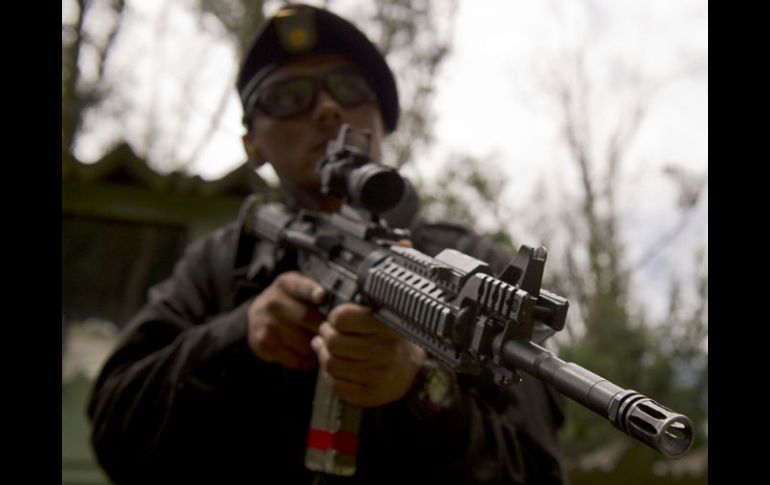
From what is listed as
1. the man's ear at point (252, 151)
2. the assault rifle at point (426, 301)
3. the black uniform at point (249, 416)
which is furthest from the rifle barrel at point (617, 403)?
the man's ear at point (252, 151)

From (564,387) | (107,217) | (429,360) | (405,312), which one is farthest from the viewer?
(107,217)

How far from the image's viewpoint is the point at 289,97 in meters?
2.36

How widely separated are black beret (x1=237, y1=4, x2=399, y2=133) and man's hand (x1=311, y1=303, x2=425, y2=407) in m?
1.26

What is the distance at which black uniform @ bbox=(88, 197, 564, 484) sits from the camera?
1.87 m

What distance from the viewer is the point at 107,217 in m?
5.51

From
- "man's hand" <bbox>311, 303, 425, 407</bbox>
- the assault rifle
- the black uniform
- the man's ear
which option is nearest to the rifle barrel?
the assault rifle

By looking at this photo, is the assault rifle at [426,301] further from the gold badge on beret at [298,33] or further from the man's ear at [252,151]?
the gold badge on beret at [298,33]

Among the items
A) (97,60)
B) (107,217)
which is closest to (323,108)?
(107,217)

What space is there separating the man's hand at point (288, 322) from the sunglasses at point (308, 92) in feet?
2.39

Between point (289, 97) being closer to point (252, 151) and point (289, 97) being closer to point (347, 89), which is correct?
point (347, 89)

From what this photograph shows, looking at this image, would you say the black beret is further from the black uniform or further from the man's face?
the black uniform

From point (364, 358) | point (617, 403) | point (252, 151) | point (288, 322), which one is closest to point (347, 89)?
point (252, 151)
